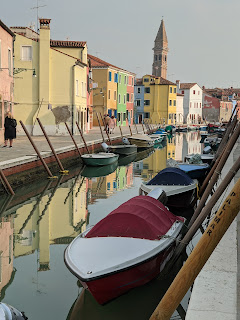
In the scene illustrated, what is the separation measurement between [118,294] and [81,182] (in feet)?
36.5

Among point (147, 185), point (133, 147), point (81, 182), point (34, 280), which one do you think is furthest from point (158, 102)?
point (34, 280)

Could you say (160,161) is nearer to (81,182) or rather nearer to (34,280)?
(81,182)

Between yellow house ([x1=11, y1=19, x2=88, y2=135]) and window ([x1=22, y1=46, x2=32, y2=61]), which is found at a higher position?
window ([x1=22, y1=46, x2=32, y2=61])

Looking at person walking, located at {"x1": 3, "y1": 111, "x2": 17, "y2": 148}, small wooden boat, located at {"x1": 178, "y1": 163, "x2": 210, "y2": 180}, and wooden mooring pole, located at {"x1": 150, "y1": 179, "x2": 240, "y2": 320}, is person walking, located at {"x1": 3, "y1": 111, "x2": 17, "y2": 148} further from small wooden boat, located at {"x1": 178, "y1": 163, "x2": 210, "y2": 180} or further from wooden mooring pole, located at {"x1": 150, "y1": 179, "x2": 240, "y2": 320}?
wooden mooring pole, located at {"x1": 150, "y1": 179, "x2": 240, "y2": 320}

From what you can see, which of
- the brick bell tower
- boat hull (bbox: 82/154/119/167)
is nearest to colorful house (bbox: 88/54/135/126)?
boat hull (bbox: 82/154/119/167)

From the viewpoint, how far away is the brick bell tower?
10675 centimetres

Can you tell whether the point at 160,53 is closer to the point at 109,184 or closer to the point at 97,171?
the point at 97,171

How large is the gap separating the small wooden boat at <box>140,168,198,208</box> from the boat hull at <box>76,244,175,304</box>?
4.33 meters

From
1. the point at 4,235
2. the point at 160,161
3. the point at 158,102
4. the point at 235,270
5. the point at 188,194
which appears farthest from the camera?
the point at 158,102

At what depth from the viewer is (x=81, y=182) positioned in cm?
1664

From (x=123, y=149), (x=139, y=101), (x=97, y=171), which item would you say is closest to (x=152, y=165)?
(x=123, y=149)

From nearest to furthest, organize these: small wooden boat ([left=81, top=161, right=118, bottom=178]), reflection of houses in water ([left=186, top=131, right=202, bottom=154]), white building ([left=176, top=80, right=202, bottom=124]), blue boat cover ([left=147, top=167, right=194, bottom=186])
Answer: blue boat cover ([left=147, top=167, right=194, bottom=186])
small wooden boat ([left=81, top=161, right=118, bottom=178])
reflection of houses in water ([left=186, top=131, right=202, bottom=154])
white building ([left=176, top=80, right=202, bottom=124])

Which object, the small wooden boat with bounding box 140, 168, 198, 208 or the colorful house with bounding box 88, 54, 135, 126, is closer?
the small wooden boat with bounding box 140, 168, 198, 208

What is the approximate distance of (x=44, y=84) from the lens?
2786cm
